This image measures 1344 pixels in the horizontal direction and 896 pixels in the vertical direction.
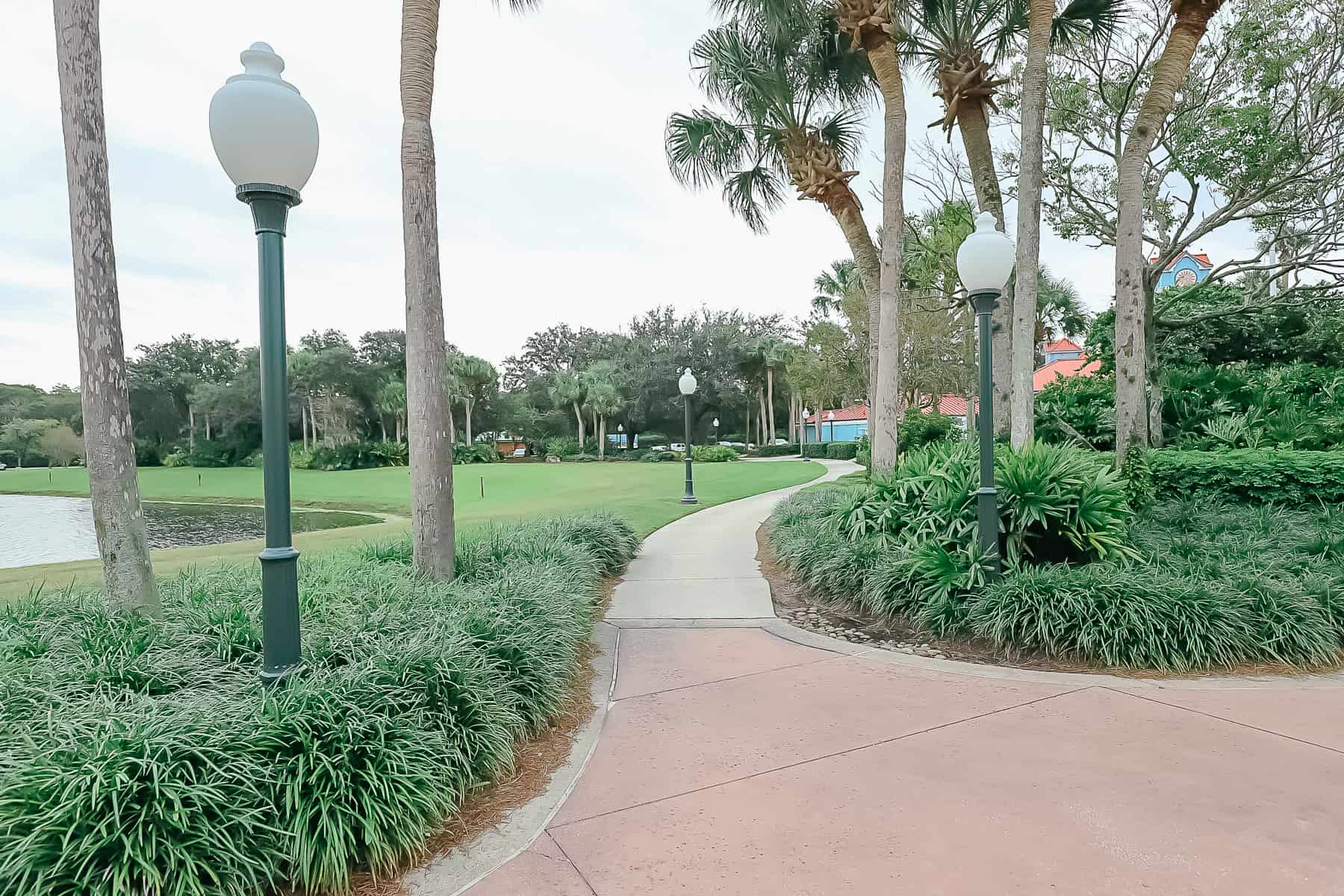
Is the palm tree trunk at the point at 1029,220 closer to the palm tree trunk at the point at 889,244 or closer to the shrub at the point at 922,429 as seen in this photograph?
the palm tree trunk at the point at 889,244

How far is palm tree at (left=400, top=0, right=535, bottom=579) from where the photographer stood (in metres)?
5.20

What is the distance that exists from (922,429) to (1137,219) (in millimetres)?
12407

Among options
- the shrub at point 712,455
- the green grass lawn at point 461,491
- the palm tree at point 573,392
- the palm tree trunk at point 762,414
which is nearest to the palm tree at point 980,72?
the green grass lawn at point 461,491

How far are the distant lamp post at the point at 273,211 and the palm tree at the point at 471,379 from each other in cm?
4180

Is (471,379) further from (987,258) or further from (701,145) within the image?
(987,258)

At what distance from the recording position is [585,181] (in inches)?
658

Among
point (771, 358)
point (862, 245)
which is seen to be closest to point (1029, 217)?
point (862, 245)

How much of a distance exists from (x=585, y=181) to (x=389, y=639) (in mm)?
15243

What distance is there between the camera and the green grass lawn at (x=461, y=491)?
10781 mm

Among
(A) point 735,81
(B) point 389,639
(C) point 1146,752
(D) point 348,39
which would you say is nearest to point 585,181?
(A) point 735,81

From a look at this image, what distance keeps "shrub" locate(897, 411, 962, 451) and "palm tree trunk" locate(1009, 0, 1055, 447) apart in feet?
41.1

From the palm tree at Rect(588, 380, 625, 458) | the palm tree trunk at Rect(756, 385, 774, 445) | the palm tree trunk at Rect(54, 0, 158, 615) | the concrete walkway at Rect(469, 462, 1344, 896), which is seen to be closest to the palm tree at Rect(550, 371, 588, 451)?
the palm tree at Rect(588, 380, 625, 458)

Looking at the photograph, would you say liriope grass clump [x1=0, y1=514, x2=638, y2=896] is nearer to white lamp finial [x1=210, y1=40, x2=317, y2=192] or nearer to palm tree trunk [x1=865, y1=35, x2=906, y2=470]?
white lamp finial [x1=210, y1=40, x2=317, y2=192]

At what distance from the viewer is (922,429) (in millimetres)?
20547
